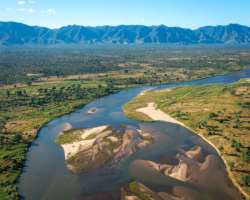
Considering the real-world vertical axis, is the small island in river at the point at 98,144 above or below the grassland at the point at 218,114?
below

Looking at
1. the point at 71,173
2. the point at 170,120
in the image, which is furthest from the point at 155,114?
the point at 71,173

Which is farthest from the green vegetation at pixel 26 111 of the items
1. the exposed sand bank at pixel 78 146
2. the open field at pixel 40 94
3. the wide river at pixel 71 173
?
the exposed sand bank at pixel 78 146

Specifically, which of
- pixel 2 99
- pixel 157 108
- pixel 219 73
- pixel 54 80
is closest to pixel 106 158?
pixel 157 108

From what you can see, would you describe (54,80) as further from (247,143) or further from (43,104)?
(247,143)

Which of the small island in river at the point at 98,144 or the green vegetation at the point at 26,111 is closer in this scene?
the green vegetation at the point at 26,111

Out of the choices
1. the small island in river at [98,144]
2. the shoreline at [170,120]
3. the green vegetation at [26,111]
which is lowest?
the green vegetation at [26,111]

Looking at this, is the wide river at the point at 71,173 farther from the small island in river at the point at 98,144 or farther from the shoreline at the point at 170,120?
the small island in river at the point at 98,144

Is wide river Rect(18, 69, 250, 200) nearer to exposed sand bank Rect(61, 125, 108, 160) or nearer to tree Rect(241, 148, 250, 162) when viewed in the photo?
exposed sand bank Rect(61, 125, 108, 160)
